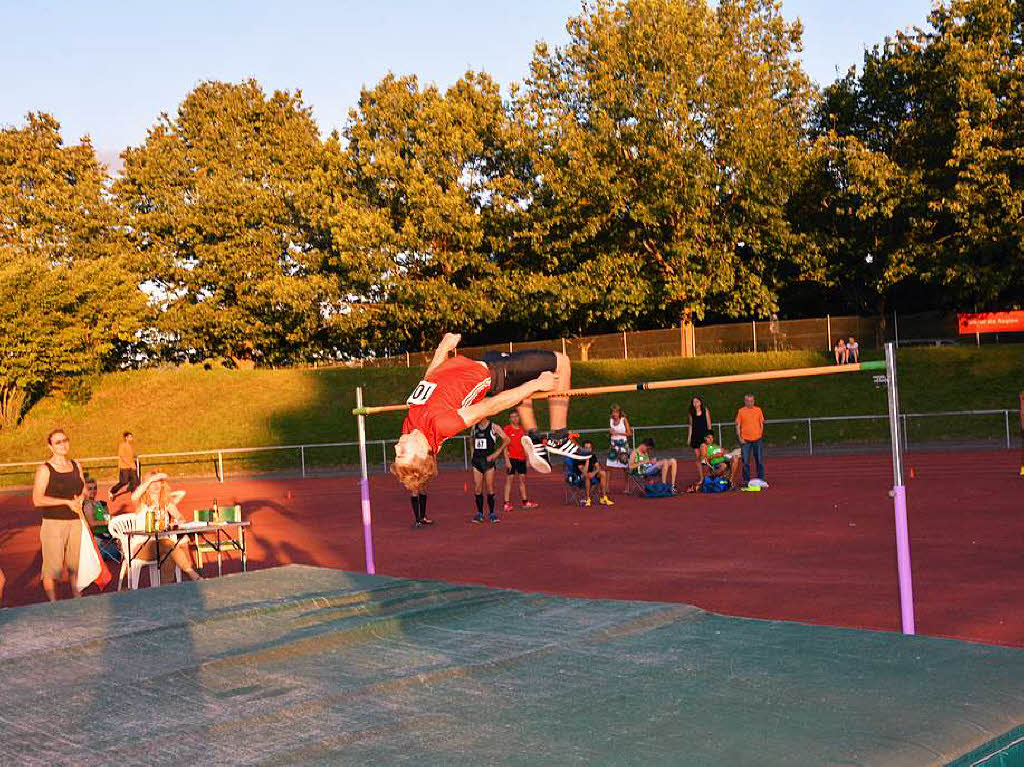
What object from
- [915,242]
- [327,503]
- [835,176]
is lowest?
[327,503]

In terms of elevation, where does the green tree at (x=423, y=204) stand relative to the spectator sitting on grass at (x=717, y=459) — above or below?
above

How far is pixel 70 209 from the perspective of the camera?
3938cm

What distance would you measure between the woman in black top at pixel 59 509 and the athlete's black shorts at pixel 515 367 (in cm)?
340

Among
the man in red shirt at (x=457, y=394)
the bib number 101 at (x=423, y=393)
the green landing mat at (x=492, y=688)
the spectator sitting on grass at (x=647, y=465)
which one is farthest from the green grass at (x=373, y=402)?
the green landing mat at (x=492, y=688)

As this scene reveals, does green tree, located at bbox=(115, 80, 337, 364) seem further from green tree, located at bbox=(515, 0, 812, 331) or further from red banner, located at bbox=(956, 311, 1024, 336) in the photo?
red banner, located at bbox=(956, 311, 1024, 336)

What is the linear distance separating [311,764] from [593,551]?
25.7ft

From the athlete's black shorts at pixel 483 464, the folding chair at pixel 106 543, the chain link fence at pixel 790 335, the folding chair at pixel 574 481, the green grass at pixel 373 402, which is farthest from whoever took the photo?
the chain link fence at pixel 790 335

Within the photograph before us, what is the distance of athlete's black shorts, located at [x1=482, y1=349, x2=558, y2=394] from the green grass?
17.9 metres

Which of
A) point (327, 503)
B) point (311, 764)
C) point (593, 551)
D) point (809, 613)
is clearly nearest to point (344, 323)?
point (327, 503)

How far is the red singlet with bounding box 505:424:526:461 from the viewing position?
15.4 m

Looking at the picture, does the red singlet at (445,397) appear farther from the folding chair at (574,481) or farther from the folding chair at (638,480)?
the folding chair at (638,480)

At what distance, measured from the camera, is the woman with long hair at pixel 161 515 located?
31.3 ft

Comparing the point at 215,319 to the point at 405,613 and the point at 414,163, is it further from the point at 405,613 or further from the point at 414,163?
the point at 405,613

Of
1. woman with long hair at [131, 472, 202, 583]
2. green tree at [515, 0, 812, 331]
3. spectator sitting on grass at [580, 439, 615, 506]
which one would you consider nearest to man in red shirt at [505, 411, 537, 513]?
spectator sitting on grass at [580, 439, 615, 506]
